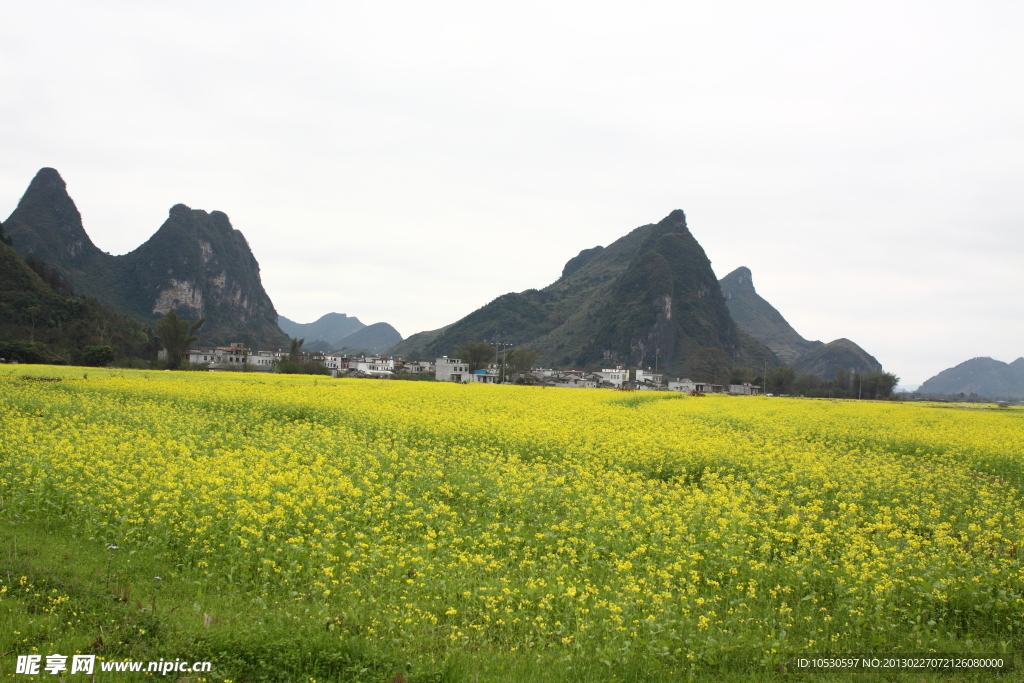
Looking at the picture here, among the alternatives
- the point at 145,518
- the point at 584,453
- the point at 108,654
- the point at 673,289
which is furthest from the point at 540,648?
the point at 673,289

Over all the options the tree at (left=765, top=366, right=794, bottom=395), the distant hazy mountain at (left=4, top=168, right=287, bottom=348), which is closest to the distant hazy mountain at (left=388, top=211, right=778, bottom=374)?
the tree at (left=765, top=366, right=794, bottom=395)

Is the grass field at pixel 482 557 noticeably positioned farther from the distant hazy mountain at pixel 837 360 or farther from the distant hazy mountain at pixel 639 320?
the distant hazy mountain at pixel 837 360

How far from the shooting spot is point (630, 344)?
131m

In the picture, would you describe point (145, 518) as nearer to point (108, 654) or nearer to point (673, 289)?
point (108, 654)

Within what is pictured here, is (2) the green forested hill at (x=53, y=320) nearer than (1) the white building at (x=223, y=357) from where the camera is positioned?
Yes

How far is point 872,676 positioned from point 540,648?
2.70 m

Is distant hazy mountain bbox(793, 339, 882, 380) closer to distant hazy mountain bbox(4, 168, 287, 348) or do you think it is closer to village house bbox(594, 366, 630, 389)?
village house bbox(594, 366, 630, 389)

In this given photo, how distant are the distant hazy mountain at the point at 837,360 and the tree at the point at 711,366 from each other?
47422 millimetres

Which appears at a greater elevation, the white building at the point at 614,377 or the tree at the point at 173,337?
the tree at the point at 173,337

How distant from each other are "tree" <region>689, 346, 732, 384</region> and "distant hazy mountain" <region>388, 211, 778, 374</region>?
49.1 ft

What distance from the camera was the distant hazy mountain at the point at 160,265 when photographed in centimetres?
10381

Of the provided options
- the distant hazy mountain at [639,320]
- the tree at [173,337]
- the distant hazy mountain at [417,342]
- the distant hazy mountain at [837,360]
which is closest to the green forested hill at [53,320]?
the tree at [173,337]

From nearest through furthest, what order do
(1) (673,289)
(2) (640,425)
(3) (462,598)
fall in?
(3) (462,598), (2) (640,425), (1) (673,289)

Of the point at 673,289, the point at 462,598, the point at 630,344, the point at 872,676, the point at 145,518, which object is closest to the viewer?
the point at 872,676
